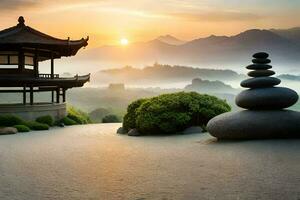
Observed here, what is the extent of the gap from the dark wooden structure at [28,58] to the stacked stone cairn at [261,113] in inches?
786

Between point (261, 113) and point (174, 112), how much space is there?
5763 millimetres

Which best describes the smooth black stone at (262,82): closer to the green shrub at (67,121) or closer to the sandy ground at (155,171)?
the sandy ground at (155,171)

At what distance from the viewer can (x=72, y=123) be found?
3597 cm

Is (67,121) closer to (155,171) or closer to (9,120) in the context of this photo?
(9,120)

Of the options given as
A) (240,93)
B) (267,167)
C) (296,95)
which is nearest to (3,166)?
(267,167)

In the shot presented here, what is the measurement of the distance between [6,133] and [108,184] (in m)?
17.4

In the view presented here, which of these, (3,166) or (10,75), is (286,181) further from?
(10,75)

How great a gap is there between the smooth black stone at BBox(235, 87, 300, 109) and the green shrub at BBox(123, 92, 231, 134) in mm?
4546

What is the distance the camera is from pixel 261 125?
1770 cm

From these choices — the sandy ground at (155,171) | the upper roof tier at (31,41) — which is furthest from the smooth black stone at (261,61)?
the upper roof tier at (31,41)

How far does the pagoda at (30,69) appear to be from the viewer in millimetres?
34594

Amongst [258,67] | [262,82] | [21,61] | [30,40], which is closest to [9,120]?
[21,61]

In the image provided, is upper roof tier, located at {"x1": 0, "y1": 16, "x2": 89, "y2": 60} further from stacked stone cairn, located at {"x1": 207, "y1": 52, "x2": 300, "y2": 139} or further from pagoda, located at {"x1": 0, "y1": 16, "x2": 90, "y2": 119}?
stacked stone cairn, located at {"x1": 207, "y1": 52, "x2": 300, "y2": 139}

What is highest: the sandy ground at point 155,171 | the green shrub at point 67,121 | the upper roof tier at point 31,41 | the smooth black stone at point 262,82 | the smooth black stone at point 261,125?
the upper roof tier at point 31,41
